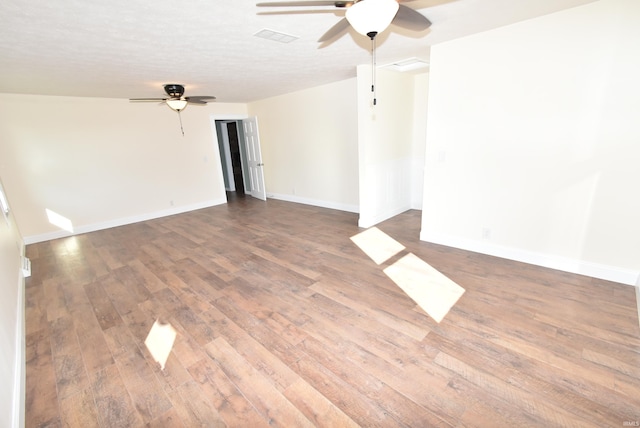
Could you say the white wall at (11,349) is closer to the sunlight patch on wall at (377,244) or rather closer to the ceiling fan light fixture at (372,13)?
the ceiling fan light fixture at (372,13)

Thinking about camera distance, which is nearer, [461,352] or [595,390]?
[595,390]

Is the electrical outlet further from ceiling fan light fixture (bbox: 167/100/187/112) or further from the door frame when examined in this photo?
the door frame

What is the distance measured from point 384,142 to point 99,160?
524 centimetres

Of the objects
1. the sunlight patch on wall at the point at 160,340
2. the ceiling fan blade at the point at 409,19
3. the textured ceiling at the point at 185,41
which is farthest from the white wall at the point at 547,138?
the sunlight patch on wall at the point at 160,340

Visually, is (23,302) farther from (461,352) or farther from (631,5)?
(631,5)

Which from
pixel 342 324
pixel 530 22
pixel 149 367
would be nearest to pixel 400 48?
pixel 530 22

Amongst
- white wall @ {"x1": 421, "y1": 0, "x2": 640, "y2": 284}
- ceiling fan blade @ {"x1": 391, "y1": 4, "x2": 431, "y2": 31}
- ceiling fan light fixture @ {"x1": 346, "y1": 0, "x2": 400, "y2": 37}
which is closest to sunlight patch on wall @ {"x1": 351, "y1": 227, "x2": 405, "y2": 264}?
white wall @ {"x1": 421, "y1": 0, "x2": 640, "y2": 284}

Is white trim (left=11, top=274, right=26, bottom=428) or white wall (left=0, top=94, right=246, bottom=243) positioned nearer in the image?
white trim (left=11, top=274, right=26, bottom=428)

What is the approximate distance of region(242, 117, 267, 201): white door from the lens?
6.79 meters

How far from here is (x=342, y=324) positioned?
228 centimetres

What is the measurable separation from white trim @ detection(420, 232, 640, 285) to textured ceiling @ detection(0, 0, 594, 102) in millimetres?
2351

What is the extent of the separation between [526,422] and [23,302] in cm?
434

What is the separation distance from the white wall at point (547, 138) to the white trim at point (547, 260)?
10 millimetres

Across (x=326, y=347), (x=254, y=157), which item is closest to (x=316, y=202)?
(x=254, y=157)
